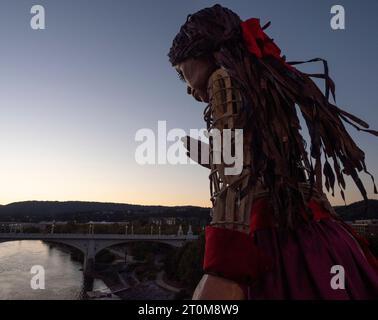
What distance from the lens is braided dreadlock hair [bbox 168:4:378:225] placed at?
1.35m

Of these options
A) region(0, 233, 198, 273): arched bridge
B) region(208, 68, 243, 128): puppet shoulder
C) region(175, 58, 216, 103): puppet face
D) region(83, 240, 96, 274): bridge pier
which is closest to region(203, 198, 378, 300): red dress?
region(208, 68, 243, 128): puppet shoulder

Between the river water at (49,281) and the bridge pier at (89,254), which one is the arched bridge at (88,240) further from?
the river water at (49,281)

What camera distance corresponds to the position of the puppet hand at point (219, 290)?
1.18m

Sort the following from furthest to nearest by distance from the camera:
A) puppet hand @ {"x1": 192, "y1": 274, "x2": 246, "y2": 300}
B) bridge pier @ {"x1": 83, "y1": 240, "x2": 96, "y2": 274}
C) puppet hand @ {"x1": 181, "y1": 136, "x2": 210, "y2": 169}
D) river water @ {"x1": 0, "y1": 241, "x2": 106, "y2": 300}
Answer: bridge pier @ {"x1": 83, "y1": 240, "x2": 96, "y2": 274} < river water @ {"x1": 0, "y1": 241, "x2": 106, "y2": 300} < puppet hand @ {"x1": 181, "y1": 136, "x2": 210, "y2": 169} < puppet hand @ {"x1": 192, "y1": 274, "x2": 246, "y2": 300}

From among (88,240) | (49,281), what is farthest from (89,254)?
(49,281)

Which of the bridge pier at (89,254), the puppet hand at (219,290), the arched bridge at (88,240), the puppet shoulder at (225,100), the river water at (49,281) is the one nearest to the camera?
the puppet hand at (219,290)

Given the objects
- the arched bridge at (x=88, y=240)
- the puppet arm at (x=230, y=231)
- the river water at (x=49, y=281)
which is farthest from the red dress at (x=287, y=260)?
the arched bridge at (x=88, y=240)

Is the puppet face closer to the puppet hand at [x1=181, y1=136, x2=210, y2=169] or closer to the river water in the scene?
the puppet hand at [x1=181, y1=136, x2=210, y2=169]

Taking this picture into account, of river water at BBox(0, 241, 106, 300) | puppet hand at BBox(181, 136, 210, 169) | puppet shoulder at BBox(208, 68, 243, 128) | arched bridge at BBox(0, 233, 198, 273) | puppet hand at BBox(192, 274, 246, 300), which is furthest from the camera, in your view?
arched bridge at BBox(0, 233, 198, 273)

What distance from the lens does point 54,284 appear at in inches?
1660

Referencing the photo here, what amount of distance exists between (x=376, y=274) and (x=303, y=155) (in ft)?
1.85

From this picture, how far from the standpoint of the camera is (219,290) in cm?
119
